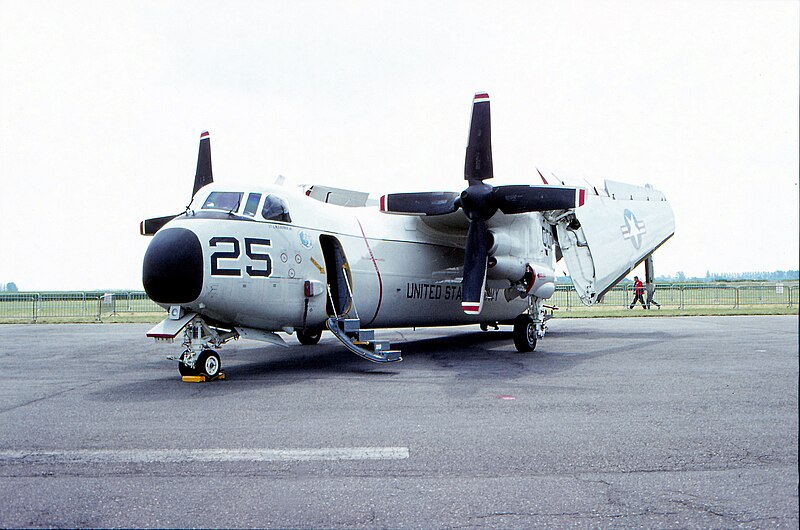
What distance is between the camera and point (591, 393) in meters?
9.54

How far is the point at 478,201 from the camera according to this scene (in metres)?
15.3

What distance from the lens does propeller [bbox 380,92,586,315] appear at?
15.0 meters

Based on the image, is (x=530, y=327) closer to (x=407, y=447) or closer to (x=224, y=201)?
(x=224, y=201)

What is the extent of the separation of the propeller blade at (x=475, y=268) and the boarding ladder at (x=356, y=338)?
252cm

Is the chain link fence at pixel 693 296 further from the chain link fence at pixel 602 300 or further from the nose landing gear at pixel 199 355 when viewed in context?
the nose landing gear at pixel 199 355

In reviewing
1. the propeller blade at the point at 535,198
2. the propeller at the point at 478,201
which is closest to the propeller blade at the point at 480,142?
the propeller at the point at 478,201

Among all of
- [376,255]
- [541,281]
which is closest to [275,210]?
[376,255]

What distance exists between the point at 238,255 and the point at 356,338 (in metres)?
3.64

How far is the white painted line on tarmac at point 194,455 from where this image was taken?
5910 millimetres

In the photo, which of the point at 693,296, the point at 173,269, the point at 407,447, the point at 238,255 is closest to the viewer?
the point at 407,447

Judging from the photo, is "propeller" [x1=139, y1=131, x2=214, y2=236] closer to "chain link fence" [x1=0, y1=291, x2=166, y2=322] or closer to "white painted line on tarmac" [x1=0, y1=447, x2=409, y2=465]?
"white painted line on tarmac" [x1=0, y1=447, x2=409, y2=465]

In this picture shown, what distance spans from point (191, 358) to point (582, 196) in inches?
358

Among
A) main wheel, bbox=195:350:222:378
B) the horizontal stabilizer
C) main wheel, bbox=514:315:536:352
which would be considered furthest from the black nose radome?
the horizontal stabilizer

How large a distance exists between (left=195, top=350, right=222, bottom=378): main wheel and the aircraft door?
9.87 ft
